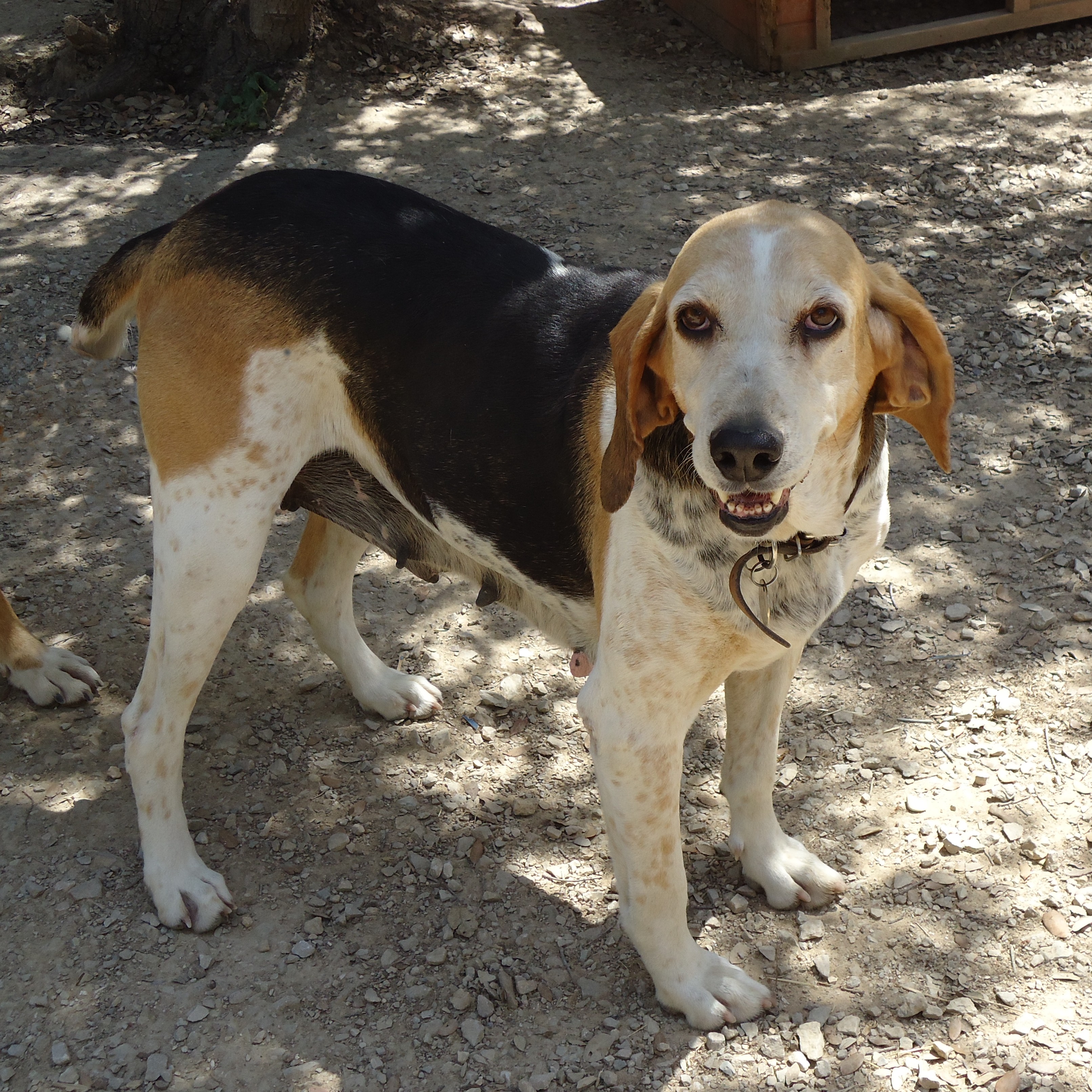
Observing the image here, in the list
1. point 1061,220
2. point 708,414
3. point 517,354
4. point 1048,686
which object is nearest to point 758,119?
point 1061,220

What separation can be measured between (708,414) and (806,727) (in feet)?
6.38

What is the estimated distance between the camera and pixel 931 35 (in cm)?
800

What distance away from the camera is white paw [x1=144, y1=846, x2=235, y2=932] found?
320 cm

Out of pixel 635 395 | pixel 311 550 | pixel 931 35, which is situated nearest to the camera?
pixel 635 395

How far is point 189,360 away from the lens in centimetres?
296

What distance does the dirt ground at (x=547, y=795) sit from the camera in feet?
9.45

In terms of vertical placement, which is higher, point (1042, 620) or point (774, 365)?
point (774, 365)

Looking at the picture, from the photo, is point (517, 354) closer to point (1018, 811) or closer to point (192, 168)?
point (1018, 811)

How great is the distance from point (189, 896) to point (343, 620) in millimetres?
1033

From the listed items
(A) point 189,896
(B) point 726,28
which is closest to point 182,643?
(A) point 189,896

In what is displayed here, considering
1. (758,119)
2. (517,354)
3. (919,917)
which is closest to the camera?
(517,354)

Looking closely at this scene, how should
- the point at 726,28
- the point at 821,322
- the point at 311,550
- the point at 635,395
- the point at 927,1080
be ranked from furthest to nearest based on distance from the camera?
the point at 726,28 → the point at 311,550 → the point at 927,1080 → the point at 635,395 → the point at 821,322

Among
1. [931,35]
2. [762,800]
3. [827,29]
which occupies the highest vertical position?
[827,29]

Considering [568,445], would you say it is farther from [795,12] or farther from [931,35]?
[931,35]
